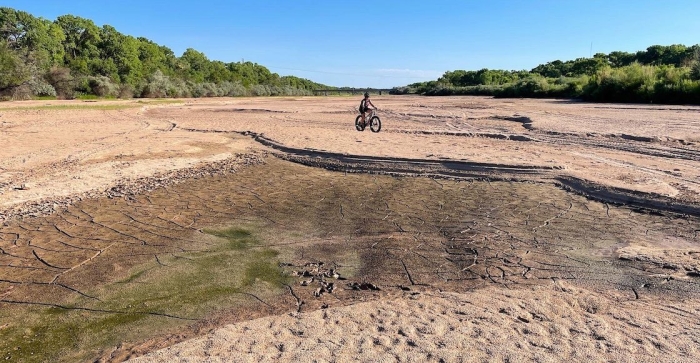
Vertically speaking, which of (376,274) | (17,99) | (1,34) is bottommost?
(376,274)

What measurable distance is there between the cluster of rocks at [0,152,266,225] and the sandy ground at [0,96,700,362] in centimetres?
7

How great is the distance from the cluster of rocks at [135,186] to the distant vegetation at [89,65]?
29397 mm

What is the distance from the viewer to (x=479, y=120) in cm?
2130

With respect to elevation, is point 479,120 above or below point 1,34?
below

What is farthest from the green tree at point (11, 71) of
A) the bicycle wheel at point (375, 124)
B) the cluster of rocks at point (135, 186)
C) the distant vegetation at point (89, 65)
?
the cluster of rocks at point (135, 186)

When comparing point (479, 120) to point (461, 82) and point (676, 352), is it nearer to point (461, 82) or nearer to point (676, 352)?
point (676, 352)

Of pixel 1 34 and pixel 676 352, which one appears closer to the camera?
pixel 676 352

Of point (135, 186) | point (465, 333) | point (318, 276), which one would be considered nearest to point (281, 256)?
point (318, 276)

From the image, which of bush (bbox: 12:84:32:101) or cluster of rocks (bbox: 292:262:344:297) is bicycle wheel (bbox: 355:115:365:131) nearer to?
cluster of rocks (bbox: 292:262:344:297)

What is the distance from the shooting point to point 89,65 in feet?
172

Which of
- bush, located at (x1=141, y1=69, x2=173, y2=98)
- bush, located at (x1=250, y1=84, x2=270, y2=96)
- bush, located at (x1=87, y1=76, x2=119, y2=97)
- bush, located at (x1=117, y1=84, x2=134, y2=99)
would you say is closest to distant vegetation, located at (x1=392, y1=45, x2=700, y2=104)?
bush, located at (x1=250, y1=84, x2=270, y2=96)

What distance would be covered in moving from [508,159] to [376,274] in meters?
7.03

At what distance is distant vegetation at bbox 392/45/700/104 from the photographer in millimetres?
28094

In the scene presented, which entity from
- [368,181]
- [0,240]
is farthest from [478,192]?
[0,240]
